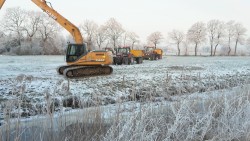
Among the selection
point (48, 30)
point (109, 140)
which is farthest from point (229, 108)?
point (48, 30)

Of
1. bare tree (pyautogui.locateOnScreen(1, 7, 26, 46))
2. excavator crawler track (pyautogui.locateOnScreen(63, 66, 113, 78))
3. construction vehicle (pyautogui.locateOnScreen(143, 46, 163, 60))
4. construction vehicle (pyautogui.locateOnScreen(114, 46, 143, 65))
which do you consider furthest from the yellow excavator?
bare tree (pyautogui.locateOnScreen(1, 7, 26, 46))

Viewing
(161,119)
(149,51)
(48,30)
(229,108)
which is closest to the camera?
(161,119)

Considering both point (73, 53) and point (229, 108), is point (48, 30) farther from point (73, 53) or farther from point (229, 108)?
point (229, 108)

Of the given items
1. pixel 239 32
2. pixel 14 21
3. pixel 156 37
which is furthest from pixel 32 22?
pixel 239 32

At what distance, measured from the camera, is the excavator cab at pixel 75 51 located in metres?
15.5

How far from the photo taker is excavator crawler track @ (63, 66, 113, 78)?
46.6 feet

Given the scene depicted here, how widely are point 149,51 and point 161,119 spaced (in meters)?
37.3

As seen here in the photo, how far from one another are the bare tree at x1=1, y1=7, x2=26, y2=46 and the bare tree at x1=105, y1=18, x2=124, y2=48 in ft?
75.6

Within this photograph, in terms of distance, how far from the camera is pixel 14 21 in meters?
66.8

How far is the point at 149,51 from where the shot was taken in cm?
4166

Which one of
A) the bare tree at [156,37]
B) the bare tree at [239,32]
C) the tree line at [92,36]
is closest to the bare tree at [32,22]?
the tree line at [92,36]

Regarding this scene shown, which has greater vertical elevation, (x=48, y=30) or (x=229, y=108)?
(x=48, y=30)

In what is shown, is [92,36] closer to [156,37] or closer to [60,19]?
[156,37]

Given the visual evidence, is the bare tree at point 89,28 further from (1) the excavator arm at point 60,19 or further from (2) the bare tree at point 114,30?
(1) the excavator arm at point 60,19
